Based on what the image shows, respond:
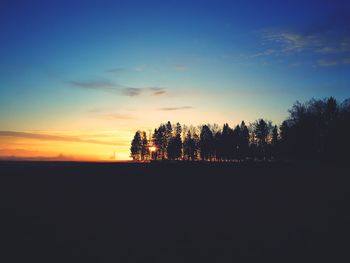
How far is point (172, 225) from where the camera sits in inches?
402

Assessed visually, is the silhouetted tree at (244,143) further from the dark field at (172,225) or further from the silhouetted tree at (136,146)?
the dark field at (172,225)

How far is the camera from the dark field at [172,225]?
7.90m

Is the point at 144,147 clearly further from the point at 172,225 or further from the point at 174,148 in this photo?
the point at 172,225

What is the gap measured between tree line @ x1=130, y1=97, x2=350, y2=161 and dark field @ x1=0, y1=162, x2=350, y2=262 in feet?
212

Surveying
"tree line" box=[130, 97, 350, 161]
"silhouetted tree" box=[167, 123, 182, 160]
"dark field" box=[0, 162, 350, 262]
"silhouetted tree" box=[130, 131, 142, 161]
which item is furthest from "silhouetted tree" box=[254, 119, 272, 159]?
"dark field" box=[0, 162, 350, 262]

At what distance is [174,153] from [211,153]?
1724 cm

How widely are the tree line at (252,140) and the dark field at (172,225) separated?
6464 cm

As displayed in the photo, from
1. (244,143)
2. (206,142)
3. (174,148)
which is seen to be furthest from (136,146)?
(244,143)

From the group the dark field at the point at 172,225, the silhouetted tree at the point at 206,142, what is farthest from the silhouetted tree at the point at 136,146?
the dark field at the point at 172,225

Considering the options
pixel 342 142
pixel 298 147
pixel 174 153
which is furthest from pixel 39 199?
pixel 174 153

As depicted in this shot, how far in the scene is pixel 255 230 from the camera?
9.73 meters

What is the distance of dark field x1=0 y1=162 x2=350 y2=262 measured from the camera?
7902 mm

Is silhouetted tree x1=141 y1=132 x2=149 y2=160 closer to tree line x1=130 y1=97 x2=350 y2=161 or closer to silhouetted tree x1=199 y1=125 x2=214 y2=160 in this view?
tree line x1=130 y1=97 x2=350 y2=161

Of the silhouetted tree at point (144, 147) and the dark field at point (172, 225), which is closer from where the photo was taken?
the dark field at point (172, 225)
